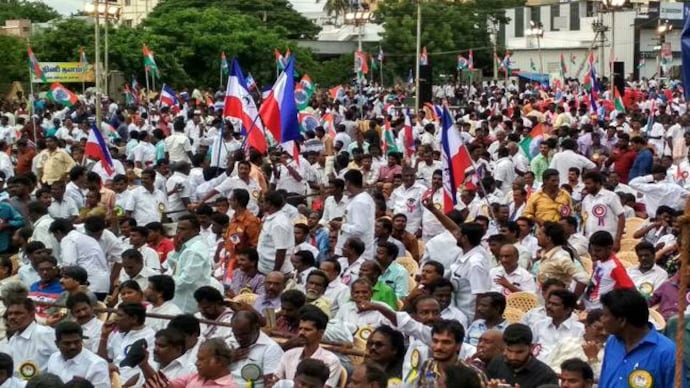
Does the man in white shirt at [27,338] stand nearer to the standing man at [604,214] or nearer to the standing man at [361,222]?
the standing man at [361,222]

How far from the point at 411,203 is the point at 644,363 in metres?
7.63

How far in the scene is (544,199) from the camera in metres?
11.8

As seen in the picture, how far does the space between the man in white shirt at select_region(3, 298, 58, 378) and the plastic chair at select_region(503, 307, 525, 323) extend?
3061 millimetres

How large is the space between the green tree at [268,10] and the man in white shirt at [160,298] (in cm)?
5380

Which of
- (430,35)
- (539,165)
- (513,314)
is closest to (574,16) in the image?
(430,35)

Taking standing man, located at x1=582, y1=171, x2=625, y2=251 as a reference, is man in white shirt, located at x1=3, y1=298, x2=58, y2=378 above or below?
below

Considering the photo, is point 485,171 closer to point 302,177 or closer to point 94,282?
point 302,177

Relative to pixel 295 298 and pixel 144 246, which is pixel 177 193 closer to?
pixel 144 246

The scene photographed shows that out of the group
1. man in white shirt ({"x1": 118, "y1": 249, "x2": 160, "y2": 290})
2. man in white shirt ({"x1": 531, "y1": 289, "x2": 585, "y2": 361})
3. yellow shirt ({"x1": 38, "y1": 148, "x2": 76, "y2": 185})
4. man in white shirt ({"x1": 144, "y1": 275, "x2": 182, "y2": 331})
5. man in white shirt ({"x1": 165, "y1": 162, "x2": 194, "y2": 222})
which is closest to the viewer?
man in white shirt ({"x1": 531, "y1": 289, "x2": 585, "y2": 361})

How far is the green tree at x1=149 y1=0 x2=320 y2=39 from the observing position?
63.4 metres

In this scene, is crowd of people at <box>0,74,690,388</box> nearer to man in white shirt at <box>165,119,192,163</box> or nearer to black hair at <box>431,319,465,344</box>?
black hair at <box>431,319,465,344</box>

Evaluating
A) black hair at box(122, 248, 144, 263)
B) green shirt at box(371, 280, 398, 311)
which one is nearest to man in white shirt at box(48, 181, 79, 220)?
black hair at box(122, 248, 144, 263)

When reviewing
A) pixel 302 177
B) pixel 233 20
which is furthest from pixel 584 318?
pixel 233 20

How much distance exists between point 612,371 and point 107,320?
397 cm
